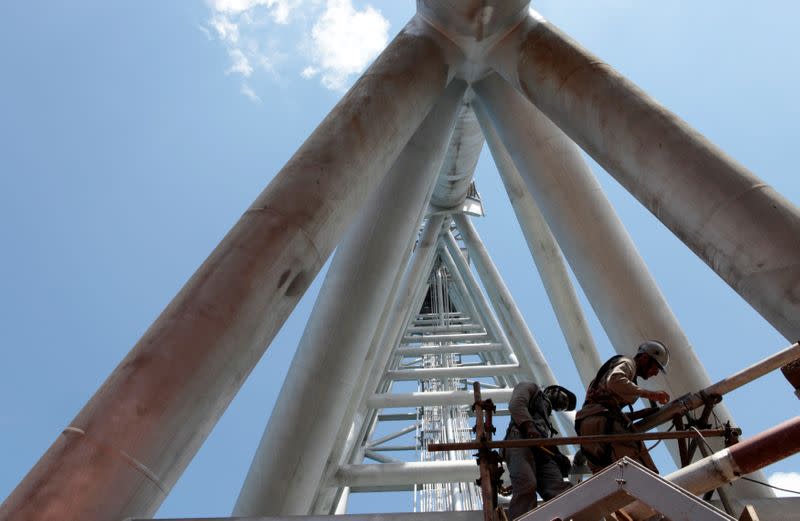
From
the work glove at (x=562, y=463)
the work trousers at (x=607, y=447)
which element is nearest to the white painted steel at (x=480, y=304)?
the work glove at (x=562, y=463)

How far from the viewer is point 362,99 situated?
244 inches

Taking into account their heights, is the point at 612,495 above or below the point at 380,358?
below

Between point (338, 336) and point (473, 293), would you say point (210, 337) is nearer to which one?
point (338, 336)

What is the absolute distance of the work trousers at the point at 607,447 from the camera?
381 cm

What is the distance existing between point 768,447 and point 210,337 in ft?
10.9

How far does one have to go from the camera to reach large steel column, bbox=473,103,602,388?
8.93m

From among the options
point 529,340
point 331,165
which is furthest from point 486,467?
point 529,340

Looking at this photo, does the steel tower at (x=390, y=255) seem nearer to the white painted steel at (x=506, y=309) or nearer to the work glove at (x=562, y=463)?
the work glove at (x=562, y=463)

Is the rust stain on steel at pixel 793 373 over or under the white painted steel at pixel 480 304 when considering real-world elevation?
under

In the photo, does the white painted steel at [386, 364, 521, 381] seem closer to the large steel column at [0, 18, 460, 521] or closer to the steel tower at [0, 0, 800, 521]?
the steel tower at [0, 0, 800, 521]

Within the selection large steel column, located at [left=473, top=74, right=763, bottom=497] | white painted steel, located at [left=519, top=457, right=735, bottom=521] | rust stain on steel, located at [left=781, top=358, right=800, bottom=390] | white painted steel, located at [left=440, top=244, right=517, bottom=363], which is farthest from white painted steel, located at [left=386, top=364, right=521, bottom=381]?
white painted steel, located at [left=519, top=457, right=735, bottom=521]

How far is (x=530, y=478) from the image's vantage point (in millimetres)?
3965

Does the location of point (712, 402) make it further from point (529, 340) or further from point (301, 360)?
point (529, 340)

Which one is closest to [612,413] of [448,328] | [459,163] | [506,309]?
[506,309]
